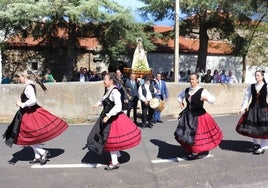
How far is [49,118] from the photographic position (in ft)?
24.8

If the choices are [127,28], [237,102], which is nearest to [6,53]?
[127,28]

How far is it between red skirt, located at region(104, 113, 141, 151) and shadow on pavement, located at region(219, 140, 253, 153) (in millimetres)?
2617

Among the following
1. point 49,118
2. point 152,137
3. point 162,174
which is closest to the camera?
point 162,174

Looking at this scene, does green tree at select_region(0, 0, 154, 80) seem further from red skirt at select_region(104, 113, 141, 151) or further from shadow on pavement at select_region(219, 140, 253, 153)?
red skirt at select_region(104, 113, 141, 151)

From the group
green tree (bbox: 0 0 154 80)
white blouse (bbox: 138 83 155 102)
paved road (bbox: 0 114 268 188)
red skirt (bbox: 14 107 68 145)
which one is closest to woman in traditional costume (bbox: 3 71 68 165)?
red skirt (bbox: 14 107 68 145)

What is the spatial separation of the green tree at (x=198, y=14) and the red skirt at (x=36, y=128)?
17.4m

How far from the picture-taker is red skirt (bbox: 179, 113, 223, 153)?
762 centimetres

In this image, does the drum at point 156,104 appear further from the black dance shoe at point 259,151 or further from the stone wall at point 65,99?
the black dance shoe at point 259,151

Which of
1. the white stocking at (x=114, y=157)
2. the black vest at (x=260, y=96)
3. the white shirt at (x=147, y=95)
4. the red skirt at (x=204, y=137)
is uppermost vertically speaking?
the black vest at (x=260, y=96)

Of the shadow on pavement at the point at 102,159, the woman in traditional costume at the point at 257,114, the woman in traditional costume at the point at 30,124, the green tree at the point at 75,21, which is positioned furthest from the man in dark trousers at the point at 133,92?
the green tree at the point at 75,21

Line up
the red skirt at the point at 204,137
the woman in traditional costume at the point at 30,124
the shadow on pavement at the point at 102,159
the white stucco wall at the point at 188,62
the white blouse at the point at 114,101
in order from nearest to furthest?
the white blouse at the point at 114,101 < the woman in traditional costume at the point at 30,124 < the red skirt at the point at 204,137 < the shadow on pavement at the point at 102,159 < the white stucco wall at the point at 188,62

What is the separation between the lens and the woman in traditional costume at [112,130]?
704 cm

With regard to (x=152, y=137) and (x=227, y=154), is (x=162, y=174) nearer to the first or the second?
(x=227, y=154)

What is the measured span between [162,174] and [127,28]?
1624 cm
